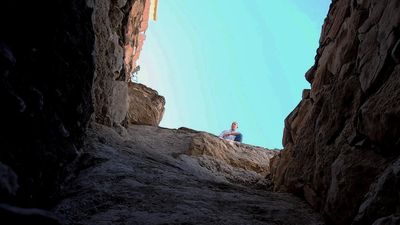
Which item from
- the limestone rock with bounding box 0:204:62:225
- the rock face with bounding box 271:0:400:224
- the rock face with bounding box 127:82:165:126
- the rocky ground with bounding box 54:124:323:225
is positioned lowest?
the limestone rock with bounding box 0:204:62:225

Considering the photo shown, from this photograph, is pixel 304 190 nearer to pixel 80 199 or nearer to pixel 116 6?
pixel 80 199

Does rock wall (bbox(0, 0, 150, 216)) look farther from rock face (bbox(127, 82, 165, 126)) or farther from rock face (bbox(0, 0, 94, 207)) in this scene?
rock face (bbox(127, 82, 165, 126))

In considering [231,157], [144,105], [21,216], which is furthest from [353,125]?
[144,105]

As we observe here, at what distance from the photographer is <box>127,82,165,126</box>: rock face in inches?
437

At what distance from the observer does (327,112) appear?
5133mm

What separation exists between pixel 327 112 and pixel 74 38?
3.17 meters

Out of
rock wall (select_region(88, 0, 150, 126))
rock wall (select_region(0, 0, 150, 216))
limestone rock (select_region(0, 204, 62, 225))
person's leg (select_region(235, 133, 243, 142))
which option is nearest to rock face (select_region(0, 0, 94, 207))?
rock wall (select_region(0, 0, 150, 216))

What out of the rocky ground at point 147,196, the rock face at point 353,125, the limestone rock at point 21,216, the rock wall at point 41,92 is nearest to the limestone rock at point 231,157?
the rock face at point 353,125

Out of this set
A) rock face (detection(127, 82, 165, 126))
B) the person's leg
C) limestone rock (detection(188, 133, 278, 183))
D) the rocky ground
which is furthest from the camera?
the person's leg

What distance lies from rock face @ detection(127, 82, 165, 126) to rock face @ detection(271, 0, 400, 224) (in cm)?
533

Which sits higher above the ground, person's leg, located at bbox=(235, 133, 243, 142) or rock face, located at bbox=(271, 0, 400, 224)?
person's leg, located at bbox=(235, 133, 243, 142)

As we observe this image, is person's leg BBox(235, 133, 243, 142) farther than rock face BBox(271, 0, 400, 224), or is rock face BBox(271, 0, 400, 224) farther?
person's leg BBox(235, 133, 243, 142)

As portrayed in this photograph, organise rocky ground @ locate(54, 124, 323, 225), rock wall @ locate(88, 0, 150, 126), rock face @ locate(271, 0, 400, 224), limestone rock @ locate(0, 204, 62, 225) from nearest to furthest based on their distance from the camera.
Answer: limestone rock @ locate(0, 204, 62, 225)
rock face @ locate(271, 0, 400, 224)
rocky ground @ locate(54, 124, 323, 225)
rock wall @ locate(88, 0, 150, 126)

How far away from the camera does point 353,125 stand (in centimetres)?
415
